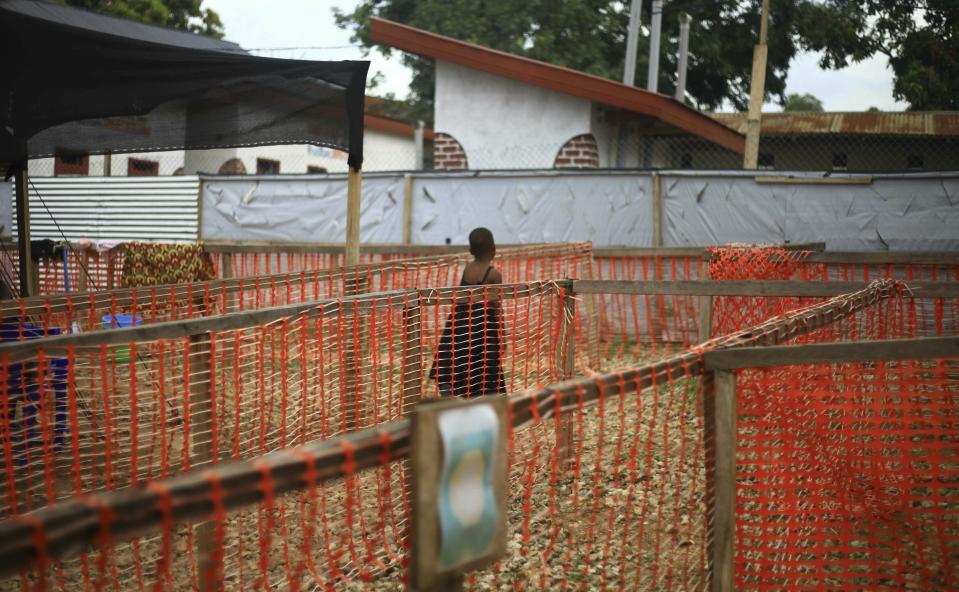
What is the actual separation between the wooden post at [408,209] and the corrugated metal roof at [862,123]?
38.4 ft

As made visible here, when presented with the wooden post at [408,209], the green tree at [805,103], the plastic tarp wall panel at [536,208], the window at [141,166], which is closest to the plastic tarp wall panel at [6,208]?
the window at [141,166]

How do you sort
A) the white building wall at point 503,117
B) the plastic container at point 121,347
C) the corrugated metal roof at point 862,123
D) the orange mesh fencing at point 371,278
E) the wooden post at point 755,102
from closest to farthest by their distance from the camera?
1. the plastic container at point 121,347
2. the orange mesh fencing at point 371,278
3. the wooden post at point 755,102
4. the white building wall at point 503,117
5. the corrugated metal roof at point 862,123

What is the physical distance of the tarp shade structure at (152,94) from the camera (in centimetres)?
639

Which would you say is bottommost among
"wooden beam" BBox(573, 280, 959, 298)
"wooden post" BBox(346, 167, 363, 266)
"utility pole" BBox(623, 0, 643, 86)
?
"wooden beam" BBox(573, 280, 959, 298)

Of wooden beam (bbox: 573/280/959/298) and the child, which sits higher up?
wooden beam (bbox: 573/280/959/298)

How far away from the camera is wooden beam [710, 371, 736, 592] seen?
2928 mm

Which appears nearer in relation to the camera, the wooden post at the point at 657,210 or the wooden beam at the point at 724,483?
the wooden beam at the point at 724,483

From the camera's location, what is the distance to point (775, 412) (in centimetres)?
448

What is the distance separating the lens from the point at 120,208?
606 inches

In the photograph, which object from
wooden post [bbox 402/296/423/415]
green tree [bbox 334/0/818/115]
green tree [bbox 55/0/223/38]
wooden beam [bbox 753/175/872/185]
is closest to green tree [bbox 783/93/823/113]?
green tree [bbox 334/0/818/115]

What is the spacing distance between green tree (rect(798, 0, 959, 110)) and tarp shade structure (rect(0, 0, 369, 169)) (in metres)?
20.0

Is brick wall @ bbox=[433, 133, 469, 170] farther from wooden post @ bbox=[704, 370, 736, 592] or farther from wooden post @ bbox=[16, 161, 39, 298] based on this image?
wooden post @ bbox=[704, 370, 736, 592]

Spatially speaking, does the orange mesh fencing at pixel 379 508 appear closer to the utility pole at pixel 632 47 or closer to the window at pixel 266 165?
the utility pole at pixel 632 47

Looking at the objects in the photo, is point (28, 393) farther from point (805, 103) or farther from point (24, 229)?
point (805, 103)
